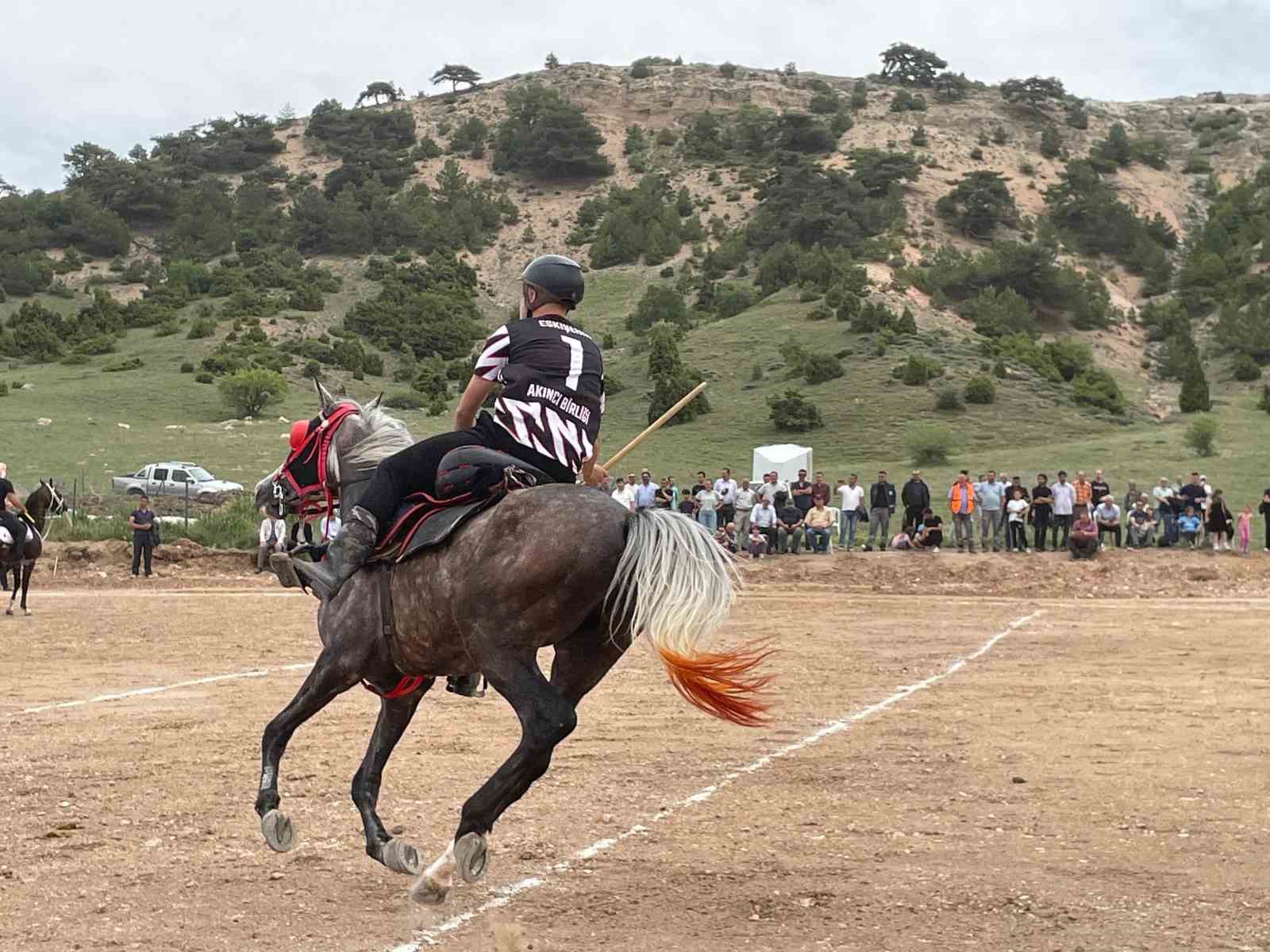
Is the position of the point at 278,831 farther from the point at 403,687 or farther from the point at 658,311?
the point at 658,311

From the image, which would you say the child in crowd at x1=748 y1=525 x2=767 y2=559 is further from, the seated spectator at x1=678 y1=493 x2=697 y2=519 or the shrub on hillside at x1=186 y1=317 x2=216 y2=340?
the shrub on hillside at x1=186 y1=317 x2=216 y2=340

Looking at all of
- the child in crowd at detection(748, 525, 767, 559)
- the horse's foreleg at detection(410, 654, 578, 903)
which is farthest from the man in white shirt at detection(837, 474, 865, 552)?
the horse's foreleg at detection(410, 654, 578, 903)

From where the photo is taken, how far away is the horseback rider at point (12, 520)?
21.1 m

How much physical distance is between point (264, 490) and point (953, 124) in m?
133

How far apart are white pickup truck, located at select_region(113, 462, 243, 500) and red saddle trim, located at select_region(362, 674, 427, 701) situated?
A: 3739cm

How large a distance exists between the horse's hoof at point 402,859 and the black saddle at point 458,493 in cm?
127

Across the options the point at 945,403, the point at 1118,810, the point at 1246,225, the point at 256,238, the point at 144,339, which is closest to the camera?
the point at 1118,810

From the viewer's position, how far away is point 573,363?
6.91 metres

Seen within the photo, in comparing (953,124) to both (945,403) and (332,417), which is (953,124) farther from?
(332,417)

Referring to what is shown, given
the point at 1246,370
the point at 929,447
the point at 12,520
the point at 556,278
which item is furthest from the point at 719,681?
the point at 1246,370

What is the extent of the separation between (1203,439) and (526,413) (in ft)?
138

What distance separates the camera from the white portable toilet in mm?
36250

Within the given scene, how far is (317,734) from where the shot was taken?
11.7 metres

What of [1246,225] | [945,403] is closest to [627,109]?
[1246,225]
